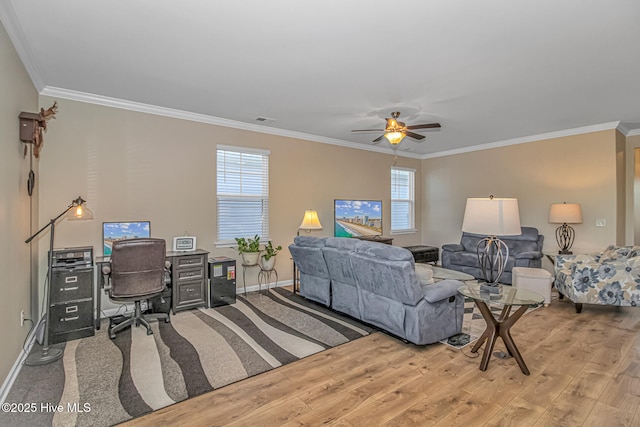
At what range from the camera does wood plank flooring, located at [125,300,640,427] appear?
2.07 meters

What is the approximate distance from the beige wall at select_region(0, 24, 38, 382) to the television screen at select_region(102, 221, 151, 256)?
2.89 feet

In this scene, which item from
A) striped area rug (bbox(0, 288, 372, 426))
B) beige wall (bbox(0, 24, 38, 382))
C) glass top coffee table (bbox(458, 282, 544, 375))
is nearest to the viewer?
striped area rug (bbox(0, 288, 372, 426))

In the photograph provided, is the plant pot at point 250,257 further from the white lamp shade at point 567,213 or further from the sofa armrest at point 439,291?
the white lamp shade at point 567,213

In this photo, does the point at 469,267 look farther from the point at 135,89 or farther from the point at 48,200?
the point at 48,200

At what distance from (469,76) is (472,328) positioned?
2.70 m

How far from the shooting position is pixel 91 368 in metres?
2.70

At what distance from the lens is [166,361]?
2.82m

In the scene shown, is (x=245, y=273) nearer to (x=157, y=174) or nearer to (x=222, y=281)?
(x=222, y=281)

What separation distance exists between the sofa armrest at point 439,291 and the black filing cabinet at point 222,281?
2611 millimetres

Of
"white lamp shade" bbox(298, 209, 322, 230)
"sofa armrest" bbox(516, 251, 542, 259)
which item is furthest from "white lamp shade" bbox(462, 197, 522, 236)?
"sofa armrest" bbox(516, 251, 542, 259)

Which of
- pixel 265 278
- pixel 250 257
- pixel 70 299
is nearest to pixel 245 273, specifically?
pixel 265 278

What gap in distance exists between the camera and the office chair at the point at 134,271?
3236 millimetres

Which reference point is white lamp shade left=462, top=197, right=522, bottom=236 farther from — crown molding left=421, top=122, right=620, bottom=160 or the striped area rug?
crown molding left=421, top=122, right=620, bottom=160

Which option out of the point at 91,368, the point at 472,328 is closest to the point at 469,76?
the point at 472,328
